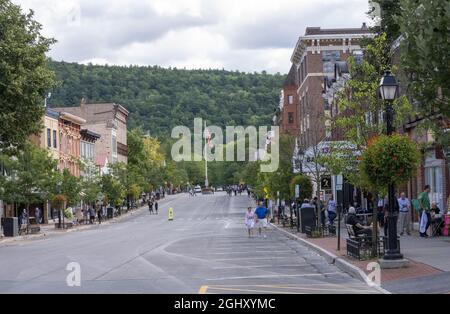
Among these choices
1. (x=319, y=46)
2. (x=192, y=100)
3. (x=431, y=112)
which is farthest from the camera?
(x=192, y=100)

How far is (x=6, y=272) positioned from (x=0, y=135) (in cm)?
2029

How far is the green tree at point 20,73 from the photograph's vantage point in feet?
126

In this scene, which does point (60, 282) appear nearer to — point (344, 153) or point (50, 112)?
point (344, 153)

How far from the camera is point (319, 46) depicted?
84.2 metres

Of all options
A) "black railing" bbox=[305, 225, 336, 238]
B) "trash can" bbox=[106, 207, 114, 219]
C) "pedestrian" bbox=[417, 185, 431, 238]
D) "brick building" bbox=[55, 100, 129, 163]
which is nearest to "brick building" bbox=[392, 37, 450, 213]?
"pedestrian" bbox=[417, 185, 431, 238]

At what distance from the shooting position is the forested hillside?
16362 centimetres

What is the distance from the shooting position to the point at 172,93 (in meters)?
178

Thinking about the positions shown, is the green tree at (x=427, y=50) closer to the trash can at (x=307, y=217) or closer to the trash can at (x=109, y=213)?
the trash can at (x=307, y=217)

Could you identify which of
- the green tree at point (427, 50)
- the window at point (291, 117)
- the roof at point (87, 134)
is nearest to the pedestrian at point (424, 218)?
the green tree at point (427, 50)

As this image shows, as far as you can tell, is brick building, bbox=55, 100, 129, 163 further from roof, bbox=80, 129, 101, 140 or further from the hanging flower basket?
the hanging flower basket

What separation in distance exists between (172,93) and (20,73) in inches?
5473

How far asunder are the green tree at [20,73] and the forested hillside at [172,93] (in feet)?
371

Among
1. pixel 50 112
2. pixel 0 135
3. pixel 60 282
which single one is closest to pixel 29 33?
pixel 0 135

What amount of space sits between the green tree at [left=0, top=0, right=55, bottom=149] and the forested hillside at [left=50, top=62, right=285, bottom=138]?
11311cm
